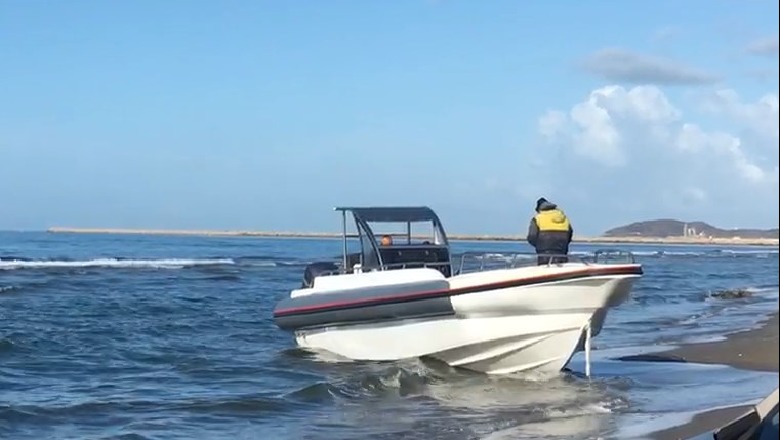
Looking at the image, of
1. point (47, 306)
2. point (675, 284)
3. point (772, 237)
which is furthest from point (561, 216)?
point (675, 284)

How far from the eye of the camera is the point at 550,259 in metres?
11.9

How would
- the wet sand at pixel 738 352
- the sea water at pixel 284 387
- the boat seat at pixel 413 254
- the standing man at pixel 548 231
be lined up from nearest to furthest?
the sea water at pixel 284 387
the standing man at pixel 548 231
the boat seat at pixel 413 254
the wet sand at pixel 738 352

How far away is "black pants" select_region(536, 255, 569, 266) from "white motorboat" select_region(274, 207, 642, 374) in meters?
0.06

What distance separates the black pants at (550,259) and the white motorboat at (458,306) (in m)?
0.06

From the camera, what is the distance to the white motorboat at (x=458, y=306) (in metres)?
11.8

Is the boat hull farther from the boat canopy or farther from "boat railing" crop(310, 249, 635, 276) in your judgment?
the boat canopy

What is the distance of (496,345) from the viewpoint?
12.6 metres

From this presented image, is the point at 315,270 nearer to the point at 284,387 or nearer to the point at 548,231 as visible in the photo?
the point at 284,387

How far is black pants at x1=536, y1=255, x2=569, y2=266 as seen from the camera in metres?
11.8

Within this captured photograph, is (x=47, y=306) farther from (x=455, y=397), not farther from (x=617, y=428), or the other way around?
(x=617, y=428)

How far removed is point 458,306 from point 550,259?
3.89 ft

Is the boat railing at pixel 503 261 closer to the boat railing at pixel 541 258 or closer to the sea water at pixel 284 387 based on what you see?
the boat railing at pixel 541 258

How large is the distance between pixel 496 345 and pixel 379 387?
142 cm

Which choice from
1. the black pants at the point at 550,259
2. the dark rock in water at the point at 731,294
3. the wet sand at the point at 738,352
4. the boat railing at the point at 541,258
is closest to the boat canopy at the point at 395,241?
the boat railing at the point at 541,258
